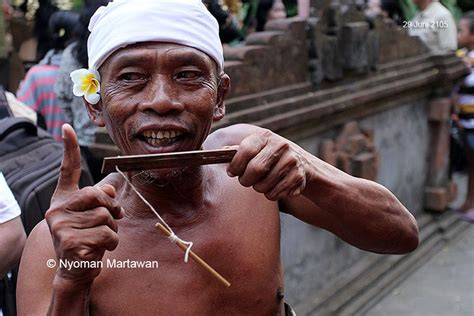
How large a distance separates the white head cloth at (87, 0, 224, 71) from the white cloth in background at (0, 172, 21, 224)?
0.71 m

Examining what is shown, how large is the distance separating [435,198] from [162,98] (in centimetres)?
524

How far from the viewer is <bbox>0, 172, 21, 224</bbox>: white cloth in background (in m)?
2.22

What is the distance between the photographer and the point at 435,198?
252 inches

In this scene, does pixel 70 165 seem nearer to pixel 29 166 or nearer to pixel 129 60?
pixel 129 60

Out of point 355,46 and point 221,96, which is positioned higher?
point 221,96

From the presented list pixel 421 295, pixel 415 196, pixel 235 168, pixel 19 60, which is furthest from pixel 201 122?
pixel 19 60

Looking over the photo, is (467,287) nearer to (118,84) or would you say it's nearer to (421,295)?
(421,295)

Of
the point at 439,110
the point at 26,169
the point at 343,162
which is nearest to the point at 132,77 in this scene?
the point at 26,169

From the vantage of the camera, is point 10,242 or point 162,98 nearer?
point 162,98

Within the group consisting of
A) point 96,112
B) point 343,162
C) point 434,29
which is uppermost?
point 96,112

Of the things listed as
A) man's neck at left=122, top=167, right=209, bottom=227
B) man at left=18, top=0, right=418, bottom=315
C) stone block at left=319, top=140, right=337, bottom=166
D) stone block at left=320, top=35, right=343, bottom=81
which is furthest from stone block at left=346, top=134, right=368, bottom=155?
man's neck at left=122, top=167, right=209, bottom=227

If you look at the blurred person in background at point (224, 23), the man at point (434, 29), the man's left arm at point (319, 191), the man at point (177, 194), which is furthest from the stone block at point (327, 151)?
the man at point (177, 194)

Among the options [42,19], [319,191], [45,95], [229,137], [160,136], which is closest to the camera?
[160,136]

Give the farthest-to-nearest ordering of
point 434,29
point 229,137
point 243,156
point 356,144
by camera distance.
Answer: point 434,29 < point 356,144 < point 229,137 < point 243,156
